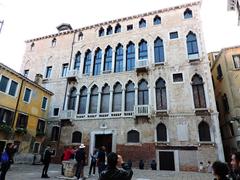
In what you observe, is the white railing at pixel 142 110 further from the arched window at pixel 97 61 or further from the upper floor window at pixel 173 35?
the upper floor window at pixel 173 35

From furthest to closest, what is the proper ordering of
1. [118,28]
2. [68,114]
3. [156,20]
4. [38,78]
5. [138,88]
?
[118,28] < [38,78] < [156,20] < [68,114] < [138,88]

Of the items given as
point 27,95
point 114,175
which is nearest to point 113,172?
point 114,175

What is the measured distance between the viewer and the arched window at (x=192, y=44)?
1839cm

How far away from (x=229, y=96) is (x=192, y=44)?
6.00m

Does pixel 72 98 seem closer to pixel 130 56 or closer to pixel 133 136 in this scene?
pixel 130 56

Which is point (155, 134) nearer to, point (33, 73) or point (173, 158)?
point (173, 158)

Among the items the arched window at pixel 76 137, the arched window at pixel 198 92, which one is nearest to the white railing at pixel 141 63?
the arched window at pixel 198 92

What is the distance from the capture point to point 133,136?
16.9 m

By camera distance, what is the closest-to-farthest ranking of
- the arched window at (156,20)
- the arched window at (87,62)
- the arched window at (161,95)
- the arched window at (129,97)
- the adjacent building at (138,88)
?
1. the adjacent building at (138,88)
2. the arched window at (161,95)
3. the arched window at (129,97)
4. the arched window at (156,20)
5. the arched window at (87,62)

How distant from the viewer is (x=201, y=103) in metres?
16.3

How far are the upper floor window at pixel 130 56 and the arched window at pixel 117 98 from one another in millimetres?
2274

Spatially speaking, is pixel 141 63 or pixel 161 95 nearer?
pixel 161 95

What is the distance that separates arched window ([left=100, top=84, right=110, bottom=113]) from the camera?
19.1m

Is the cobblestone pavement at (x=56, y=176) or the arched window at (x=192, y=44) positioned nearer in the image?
the cobblestone pavement at (x=56, y=176)
